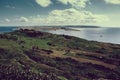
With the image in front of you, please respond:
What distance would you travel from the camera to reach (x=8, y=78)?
14950cm

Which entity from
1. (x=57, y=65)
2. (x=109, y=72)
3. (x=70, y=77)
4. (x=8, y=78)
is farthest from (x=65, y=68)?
(x=8, y=78)

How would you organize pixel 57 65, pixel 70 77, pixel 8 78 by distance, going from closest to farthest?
pixel 8 78 → pixel 70 77 → pixel 57 65

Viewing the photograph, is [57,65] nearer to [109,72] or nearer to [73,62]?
[73,62]

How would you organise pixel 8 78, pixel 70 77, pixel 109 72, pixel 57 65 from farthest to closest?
pixel 57 65 < pixel 109 72 < pixel 70 77 < pixel 8 78

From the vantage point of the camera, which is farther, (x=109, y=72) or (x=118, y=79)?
(x=109, y=72)

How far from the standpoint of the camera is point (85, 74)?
17250cm

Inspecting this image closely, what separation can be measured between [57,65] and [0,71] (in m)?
49.7

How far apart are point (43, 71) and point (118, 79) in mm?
53388

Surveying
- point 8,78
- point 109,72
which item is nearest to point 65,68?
point 109,72

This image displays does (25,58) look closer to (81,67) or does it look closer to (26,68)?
(26,68)

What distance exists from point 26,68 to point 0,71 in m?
21.1

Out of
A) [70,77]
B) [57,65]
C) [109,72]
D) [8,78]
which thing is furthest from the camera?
[57,65]

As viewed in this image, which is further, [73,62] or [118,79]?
[73,62]

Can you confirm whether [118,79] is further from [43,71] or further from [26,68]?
[26,68]
